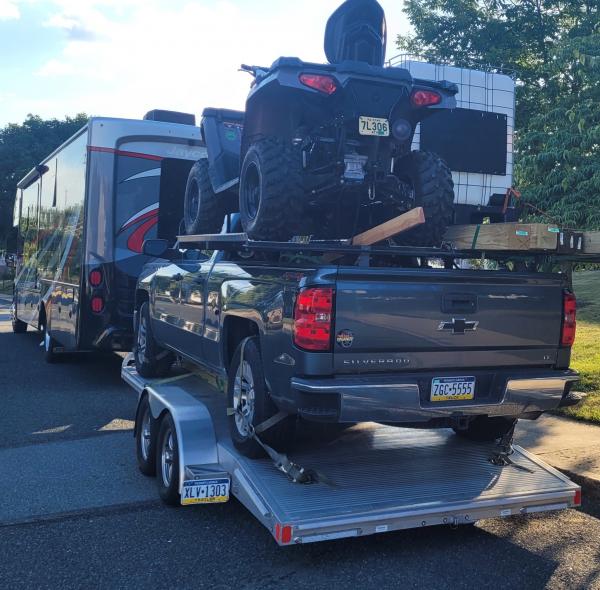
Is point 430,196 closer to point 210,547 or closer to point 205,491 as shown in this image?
point 205,491

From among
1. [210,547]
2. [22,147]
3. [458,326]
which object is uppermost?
[22,147]

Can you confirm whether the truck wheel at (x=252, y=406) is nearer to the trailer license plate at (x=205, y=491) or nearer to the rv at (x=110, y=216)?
the trailer license plate at (x=205, y=491)

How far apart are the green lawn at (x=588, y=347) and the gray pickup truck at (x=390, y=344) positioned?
2.66 meters

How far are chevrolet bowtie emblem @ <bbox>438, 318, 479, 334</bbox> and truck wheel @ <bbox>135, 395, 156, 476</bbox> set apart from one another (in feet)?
8.10

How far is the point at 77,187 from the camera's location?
33.4 ft

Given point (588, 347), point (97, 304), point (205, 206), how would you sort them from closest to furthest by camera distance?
point (205, 206) < point (97, 304) < point (588, 347)

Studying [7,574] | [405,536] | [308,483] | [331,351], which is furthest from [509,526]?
[7,574]

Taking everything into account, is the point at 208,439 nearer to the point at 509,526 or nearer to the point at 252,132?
the point at 509,526

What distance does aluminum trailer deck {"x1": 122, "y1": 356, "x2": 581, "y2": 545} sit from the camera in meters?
3.99

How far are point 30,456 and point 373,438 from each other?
3.15 meters

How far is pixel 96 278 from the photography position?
9.69 meters

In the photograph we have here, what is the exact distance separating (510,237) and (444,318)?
65 cm

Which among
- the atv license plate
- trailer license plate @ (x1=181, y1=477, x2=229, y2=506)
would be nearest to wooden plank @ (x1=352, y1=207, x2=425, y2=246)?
the atv license plate

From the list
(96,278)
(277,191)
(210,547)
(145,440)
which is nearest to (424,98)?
(277,191)
